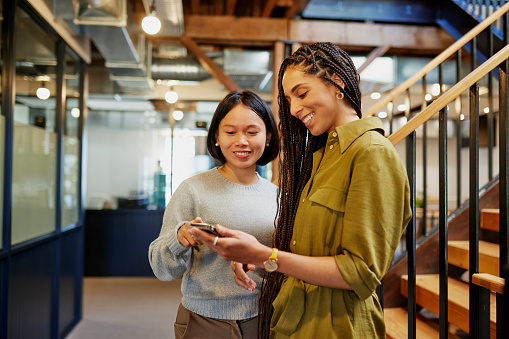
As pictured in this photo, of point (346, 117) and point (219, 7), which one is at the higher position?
point (219, 7)

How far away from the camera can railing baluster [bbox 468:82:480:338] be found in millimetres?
1581

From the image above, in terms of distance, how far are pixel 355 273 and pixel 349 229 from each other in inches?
3.9

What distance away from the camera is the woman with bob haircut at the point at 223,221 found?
1389 millimetres

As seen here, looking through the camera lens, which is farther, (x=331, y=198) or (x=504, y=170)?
(x=504, y=170)

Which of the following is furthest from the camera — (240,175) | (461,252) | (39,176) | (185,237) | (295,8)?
(295,8)

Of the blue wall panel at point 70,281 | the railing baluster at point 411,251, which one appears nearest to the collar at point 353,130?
the railing baluster at point 411,251

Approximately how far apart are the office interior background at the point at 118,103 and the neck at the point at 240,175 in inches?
68.3

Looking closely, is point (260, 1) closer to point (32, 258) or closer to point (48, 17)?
point (48, 17)

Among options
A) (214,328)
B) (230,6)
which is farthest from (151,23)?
(214,328)

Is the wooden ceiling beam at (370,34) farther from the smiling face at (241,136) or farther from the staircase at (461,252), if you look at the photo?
the smiling face at (241,136)

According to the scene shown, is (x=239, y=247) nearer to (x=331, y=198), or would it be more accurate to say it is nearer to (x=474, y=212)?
(x=331, y=198)

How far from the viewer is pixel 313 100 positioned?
3.69 feet

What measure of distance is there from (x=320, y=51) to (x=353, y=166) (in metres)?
0.35

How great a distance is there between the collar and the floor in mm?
3369
